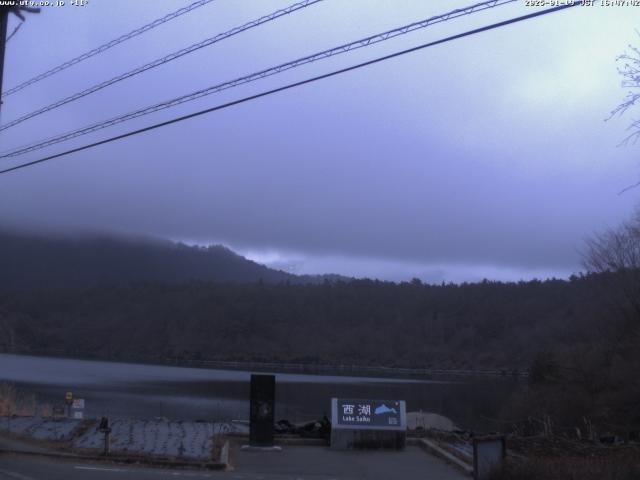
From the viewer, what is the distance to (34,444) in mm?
21781

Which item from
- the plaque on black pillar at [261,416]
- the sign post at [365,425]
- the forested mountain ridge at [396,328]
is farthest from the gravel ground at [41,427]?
the forested mountain ridge at [396,328]

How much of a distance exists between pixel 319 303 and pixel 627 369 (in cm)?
15599

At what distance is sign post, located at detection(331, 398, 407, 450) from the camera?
22.8 metres

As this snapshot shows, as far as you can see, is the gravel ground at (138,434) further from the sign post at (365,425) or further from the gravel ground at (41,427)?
the sign post at (365,425)

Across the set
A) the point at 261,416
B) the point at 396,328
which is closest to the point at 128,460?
the point at 261,416

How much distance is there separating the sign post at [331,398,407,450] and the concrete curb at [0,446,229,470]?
14.5 feet

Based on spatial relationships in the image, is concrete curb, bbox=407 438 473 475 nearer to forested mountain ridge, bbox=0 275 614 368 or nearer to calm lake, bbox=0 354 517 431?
calm lake, bbox=0 354 517 431

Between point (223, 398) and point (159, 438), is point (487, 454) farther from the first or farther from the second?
point (223, 398)

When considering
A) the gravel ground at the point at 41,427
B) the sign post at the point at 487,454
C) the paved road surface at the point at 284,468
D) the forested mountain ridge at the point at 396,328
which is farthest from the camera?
the forested mountain ridge at the point at 396,328

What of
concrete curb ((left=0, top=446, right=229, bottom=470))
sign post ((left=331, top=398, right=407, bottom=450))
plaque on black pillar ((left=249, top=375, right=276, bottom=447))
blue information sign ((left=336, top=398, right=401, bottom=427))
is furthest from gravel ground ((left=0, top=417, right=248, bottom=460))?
blue information sign ((left=336, top=398, right=401, bottom=427))

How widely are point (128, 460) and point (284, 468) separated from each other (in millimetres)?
3699

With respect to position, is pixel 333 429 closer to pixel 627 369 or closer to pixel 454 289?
pixel 627 369

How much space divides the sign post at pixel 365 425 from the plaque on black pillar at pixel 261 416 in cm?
181

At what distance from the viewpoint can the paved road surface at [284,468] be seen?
16994mm
